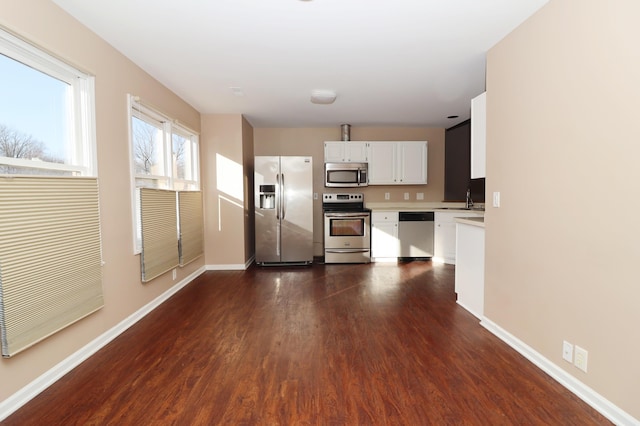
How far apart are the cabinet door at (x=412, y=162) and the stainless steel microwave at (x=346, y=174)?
26.1 inches

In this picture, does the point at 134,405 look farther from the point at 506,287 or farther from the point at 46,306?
the point at 506,287

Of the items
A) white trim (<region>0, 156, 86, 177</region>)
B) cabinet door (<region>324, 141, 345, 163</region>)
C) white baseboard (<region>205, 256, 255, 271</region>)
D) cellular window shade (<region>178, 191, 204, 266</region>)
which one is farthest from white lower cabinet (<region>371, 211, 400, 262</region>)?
white trim (<region>0, 156, 86, 177</region>)

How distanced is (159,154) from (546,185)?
371 cm

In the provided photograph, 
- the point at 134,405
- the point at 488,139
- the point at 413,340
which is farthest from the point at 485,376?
the point at 134,405

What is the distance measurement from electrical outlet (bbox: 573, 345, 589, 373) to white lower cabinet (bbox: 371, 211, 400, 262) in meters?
3.61

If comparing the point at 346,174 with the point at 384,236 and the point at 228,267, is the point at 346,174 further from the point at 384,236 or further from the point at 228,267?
the point at 228,267

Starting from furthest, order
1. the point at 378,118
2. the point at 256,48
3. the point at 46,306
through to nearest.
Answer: the point at 378,118 < the point at 256,48 < the point at 46,306

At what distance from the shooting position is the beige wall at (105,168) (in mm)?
1798

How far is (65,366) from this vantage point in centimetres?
206

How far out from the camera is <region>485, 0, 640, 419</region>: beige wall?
1.53 m

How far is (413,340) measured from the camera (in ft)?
8.14

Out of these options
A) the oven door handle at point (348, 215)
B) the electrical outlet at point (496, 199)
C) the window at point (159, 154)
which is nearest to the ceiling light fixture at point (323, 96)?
the window at point (159, 154)

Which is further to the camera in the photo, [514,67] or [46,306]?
[514,67]

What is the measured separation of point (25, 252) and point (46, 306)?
36 cm
